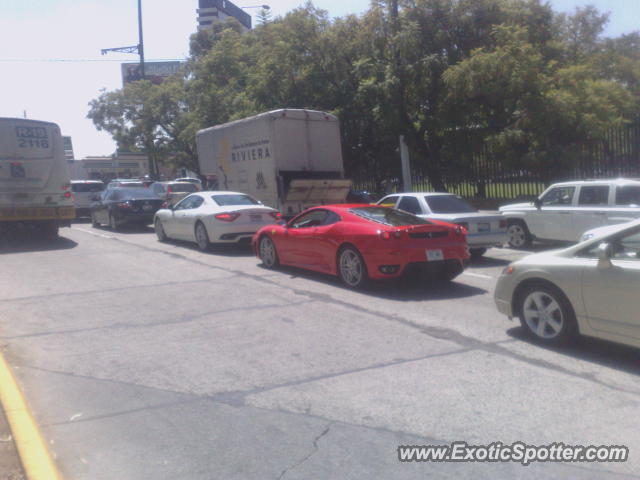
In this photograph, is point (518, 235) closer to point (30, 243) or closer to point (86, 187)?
point (30, 243)

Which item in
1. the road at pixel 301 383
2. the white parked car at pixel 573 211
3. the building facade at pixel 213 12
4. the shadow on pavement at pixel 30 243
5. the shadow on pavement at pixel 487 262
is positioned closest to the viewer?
the road at pixel 301 383

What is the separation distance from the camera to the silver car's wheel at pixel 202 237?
1460 centimetres

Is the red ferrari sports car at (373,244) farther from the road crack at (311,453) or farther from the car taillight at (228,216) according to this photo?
the road crack at (311,453)

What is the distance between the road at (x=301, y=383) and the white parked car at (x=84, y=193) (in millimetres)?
17826

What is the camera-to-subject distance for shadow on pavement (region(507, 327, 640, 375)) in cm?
591

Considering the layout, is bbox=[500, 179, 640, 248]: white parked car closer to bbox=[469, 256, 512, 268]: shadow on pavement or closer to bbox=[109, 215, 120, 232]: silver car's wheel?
bbox=[469, 256, 512, 268]: shadow on pavement

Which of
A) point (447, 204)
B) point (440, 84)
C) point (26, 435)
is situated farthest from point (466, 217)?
point (440, 84)

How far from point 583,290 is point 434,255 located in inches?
137

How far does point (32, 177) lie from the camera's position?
16469mm

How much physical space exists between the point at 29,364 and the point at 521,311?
499 centimetres

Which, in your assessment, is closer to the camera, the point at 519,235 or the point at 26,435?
the point at 26,435

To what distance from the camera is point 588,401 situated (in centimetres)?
504

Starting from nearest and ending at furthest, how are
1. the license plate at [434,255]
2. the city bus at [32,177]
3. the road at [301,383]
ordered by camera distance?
the road at [301,383] → the license plate at [434,255] → the city bus at [32,177]

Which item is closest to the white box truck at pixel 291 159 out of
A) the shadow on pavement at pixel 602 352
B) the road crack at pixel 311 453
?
the shadow on pavement at pixel 602 352
